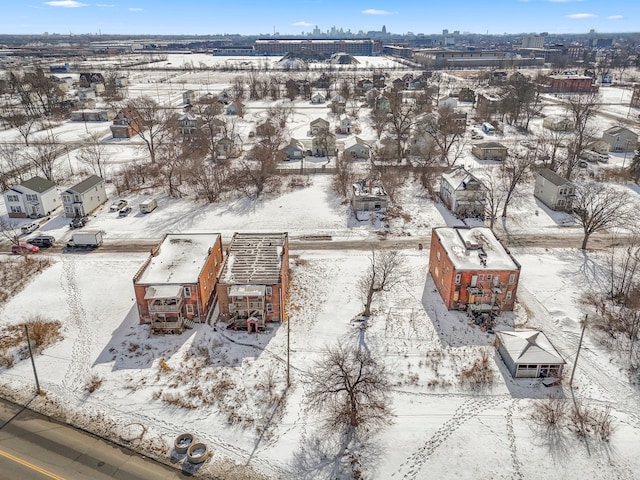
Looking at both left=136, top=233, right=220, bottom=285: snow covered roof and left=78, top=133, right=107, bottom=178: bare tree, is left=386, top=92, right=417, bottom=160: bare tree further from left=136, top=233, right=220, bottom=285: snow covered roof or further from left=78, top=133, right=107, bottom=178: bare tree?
left=78, top=133, right=107, bottom=178: bare tree

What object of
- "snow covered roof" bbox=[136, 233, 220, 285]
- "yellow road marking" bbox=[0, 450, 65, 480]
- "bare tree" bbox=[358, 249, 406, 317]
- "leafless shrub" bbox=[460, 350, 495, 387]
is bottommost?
"yellow road marking" bbox=[0, 450, 65, 480]

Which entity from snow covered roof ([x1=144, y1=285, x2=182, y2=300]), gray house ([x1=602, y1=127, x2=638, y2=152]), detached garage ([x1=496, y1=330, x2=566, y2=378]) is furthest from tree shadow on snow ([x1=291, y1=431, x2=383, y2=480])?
gray house ([x1=602, y1=127, x2=638, y2=152])

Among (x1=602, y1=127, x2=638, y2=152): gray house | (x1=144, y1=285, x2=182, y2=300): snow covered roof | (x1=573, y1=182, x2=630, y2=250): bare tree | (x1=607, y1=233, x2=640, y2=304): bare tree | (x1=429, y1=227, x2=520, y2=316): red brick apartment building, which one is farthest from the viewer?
(x1=602, y1=127, x2=638, y2=152): gray house

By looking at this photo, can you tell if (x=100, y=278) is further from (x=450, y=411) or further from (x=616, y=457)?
(x=616, y=457)

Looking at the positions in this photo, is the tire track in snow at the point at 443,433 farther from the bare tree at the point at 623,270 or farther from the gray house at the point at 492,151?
the gray house at the point at 492,151

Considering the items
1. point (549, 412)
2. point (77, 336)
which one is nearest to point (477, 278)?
point (549, 412)

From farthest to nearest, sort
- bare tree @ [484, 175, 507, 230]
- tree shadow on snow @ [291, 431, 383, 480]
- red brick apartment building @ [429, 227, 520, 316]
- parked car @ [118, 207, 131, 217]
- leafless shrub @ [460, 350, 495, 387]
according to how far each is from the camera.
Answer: parked car @ [118, 207, 131, 217], bare tree @ [484, 175, 507, 230], red brick apartment building @ [429, 227, 520, 316], leafless shrub @ [460, 350, 495, 387], tree shadow on snow @ [291, 431, 383, 480]

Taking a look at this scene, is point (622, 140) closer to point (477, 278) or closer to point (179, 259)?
point (477, 278)
